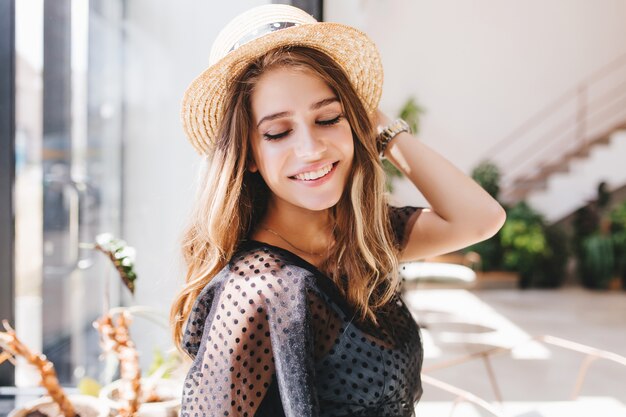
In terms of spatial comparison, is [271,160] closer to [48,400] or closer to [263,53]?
[263,53]

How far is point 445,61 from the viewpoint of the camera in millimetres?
9250

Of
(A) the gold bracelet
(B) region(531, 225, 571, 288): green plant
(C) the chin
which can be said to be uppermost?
(A) the gold bracelet

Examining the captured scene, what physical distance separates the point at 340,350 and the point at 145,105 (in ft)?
4.18

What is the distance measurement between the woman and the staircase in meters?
8.63

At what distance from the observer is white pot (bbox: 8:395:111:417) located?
1255 millimetres

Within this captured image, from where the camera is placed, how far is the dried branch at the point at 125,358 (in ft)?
4.11

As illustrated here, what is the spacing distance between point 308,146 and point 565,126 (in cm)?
956

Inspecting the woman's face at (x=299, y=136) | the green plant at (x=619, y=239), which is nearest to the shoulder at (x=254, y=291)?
the woman's face at (x=299, y=136)

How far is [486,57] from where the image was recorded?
934 cm

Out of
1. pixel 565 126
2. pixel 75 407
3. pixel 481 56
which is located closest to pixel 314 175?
pixel 75 407

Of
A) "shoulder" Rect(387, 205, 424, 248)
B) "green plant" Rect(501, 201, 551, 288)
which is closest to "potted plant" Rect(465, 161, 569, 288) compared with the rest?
"green plant" Rect(501, 201, 551, 288)

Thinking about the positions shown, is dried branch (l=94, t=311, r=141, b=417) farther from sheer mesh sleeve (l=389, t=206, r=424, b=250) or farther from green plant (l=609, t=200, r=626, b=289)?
green plant (l=609, t=200, r=626, b=289)

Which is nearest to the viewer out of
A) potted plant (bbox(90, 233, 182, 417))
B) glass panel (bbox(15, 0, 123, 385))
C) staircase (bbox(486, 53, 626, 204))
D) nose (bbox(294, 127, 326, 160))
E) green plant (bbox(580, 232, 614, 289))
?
nose (bbox(294, 127, 326, 160))

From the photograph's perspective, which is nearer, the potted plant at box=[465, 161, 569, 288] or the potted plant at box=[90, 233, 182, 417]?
the potted plant at box=[90, 233, 182, 417]
